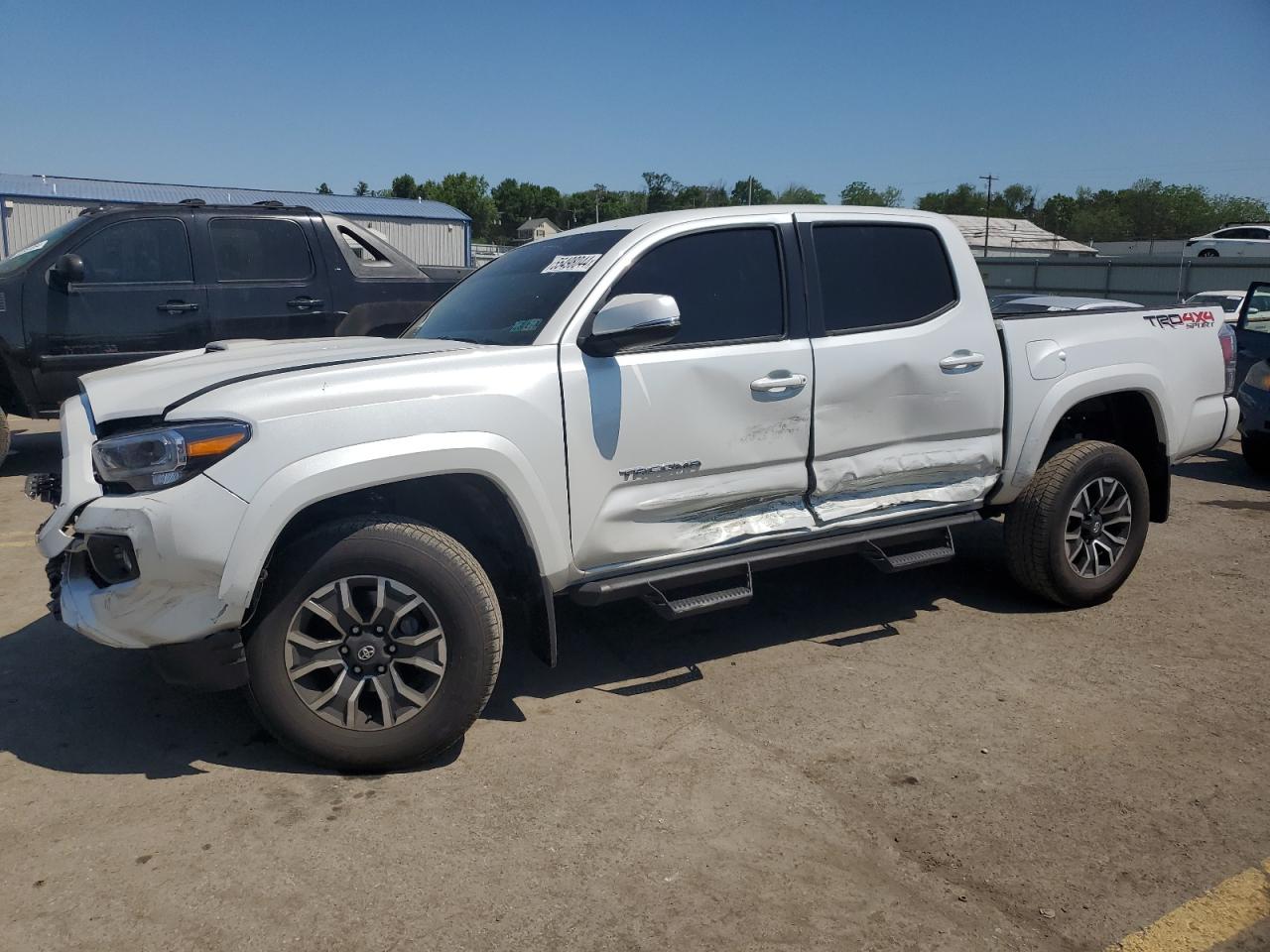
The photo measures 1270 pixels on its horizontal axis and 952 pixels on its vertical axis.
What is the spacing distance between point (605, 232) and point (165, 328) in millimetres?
4924

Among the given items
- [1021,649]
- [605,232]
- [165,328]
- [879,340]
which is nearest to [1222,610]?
[1021,649]

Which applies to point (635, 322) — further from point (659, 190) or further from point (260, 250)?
point (659, 190)

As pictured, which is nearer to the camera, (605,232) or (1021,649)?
(605,232)

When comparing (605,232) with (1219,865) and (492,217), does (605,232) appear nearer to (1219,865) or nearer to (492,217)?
(1219,865)

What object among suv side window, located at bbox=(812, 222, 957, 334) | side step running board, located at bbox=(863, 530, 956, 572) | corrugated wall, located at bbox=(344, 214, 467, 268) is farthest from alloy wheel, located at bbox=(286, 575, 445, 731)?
corrugated wall, located at bbox=(344, 214, 467, 268)

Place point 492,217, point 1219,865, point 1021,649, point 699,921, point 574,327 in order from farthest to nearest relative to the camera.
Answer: point 492,217
point 1021,649
point 574,327
point 1219,865
point 699,921

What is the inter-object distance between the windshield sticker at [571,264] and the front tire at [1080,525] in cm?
245

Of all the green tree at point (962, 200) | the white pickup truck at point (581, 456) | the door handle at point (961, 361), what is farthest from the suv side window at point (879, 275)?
the green tree at point (962, 200)

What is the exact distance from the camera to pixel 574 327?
3.64m

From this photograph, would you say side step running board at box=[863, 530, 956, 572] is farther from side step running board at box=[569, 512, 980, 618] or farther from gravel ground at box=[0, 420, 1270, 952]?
gravel ground at box=[0, 420, 1270, 952]

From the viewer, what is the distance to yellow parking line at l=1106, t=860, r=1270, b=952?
2.50 metres

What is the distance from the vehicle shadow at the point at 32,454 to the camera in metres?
8.09

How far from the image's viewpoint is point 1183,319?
520cm

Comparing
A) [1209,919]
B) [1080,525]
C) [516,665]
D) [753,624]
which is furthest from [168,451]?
[1080,525]
